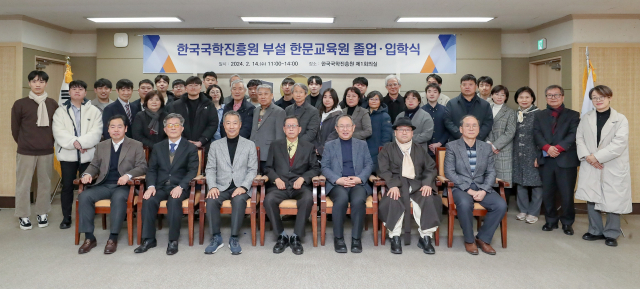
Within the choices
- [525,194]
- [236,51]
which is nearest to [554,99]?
[525,194]

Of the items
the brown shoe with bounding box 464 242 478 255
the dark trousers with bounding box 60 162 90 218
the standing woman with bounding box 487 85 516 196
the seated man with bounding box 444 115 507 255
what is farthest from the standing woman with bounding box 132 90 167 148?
the standing woman with bounding box 487 85 516 196

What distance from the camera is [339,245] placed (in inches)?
146

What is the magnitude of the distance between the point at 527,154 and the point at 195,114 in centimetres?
383

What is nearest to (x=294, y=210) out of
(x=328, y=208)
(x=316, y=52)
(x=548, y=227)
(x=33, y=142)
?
(x=328, y=208)

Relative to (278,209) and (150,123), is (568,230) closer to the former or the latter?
(278,209)

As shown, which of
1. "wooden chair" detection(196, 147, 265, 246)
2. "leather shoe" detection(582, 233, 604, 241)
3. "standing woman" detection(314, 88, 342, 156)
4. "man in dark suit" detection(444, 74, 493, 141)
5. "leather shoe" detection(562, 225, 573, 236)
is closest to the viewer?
"wooden chair" detection(196, 147, 265, 246)

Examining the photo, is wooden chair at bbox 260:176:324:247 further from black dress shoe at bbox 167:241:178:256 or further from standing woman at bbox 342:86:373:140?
standing woman at bbox 342:86:373:140

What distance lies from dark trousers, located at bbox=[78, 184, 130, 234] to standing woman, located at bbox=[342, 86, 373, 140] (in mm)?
2377

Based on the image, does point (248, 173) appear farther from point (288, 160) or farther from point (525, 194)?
point (525, 194)

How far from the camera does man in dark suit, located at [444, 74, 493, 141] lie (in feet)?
15.5

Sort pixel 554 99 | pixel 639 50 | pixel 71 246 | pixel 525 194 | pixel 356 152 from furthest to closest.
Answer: pixel 639 50 < pixel 525 194 < pixel 554 99 < pixel 356 152 < pixel 71 246

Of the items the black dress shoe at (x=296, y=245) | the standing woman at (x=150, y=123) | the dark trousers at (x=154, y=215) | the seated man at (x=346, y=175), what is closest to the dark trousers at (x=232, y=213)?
the dark trousers at (x=154, y=215)

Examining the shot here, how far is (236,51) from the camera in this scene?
22.3 ft

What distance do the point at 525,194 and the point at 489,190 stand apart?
4.65ft
